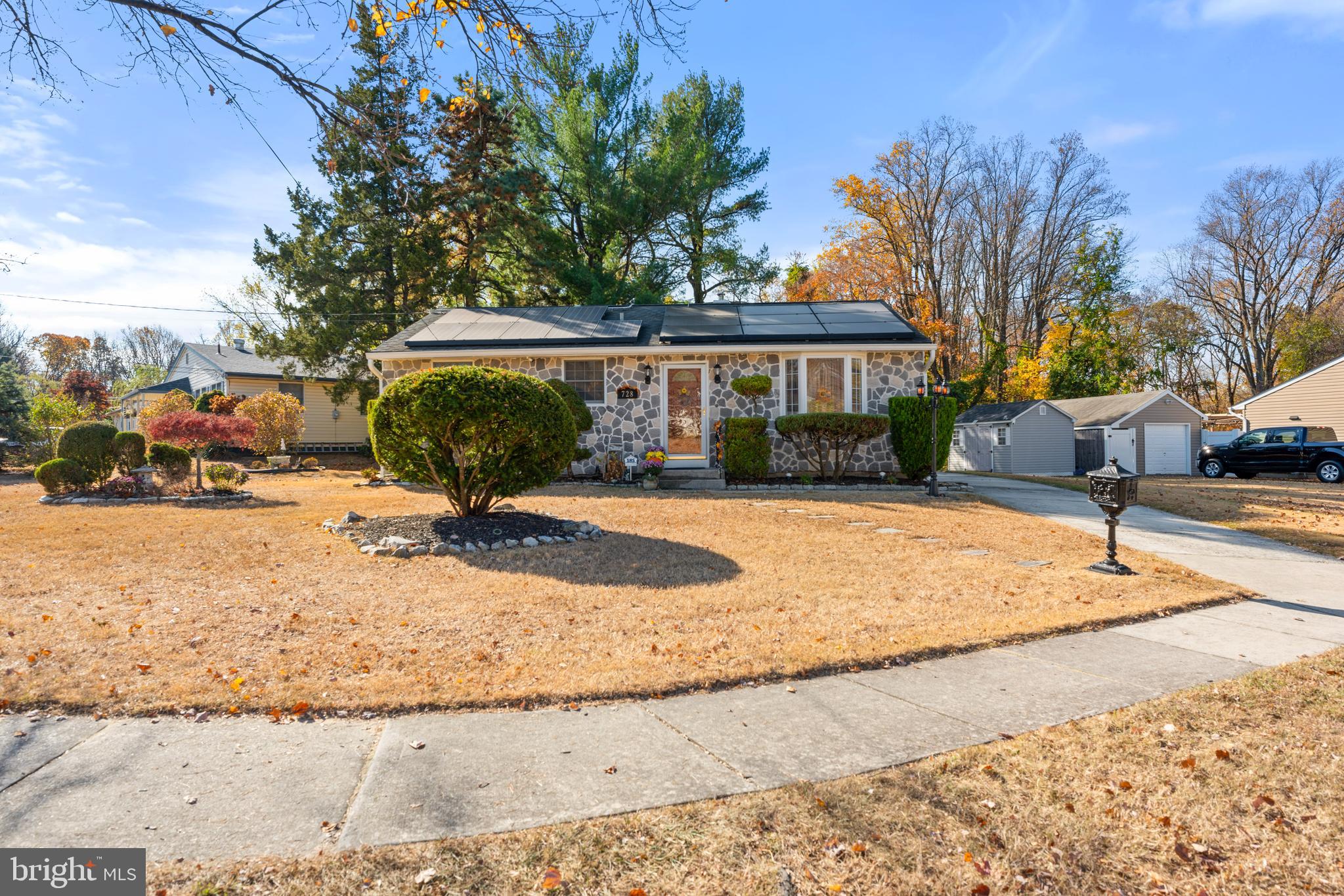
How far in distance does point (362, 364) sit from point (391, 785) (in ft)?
69.0

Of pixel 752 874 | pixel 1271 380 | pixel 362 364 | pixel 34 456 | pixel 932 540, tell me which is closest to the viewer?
pixel 752 874

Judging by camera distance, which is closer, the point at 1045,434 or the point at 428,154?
the point at 428,154

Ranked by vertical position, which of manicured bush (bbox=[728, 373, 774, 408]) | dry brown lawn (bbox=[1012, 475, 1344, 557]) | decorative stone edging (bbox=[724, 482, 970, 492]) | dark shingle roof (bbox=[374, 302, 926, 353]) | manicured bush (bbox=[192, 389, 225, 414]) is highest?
dark shingle roof (bbox=[374, 302, 926, 353])

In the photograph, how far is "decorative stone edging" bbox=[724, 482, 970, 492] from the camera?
1201 cm

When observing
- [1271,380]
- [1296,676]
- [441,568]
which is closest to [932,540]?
[1296,676]

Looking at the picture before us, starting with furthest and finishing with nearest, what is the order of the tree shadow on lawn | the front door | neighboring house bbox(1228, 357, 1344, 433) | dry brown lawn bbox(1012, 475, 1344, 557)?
neighboring house bbox(1228, 357, 1344, 433) → the front door → dry brown lawn bbox(1012, 475, 1344, 557) → the tree shadow on lawn

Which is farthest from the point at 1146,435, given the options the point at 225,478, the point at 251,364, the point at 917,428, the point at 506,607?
the point at 251,364

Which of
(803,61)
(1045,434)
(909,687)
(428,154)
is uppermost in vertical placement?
(803,61)

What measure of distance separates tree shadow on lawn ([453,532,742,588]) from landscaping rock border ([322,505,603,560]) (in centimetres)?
12

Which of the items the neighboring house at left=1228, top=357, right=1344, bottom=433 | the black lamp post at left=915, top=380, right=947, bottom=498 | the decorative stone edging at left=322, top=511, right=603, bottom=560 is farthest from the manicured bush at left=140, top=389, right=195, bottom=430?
the neighboring house at left=1228, top=357, right=1344, bottom=433

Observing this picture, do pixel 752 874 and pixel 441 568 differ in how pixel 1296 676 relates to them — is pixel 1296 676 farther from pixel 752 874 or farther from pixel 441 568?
pixel 441 568

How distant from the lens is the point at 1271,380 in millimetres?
29031

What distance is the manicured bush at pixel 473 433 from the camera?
679 cm

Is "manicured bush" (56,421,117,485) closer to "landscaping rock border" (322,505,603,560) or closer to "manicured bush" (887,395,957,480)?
"landscaping rock border" (322,505,603,560)
